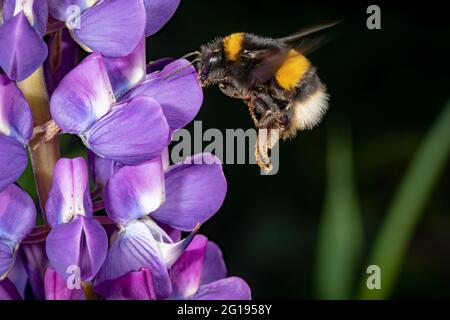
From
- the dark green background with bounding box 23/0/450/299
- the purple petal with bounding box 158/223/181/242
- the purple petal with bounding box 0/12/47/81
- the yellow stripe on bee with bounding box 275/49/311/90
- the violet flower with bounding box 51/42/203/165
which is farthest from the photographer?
the dark green background with bounding box 23/0/450/299

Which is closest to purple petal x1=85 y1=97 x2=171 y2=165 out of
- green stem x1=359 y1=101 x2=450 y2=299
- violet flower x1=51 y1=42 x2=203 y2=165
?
violet flower x1=51 y1=42 x2=203 y2=165

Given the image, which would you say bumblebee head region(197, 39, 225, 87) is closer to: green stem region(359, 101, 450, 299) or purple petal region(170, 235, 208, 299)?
purple petal region(170, 235, 208, 299)

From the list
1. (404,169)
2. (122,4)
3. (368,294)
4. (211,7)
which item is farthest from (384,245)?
(211,7)

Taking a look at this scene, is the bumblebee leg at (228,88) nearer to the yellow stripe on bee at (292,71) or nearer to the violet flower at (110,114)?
the yellow stripe on bee at (292,71)

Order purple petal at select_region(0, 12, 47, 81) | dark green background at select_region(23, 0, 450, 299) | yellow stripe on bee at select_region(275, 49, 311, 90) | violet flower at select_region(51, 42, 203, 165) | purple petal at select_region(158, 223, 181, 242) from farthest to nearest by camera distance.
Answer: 1. dark green background at select_region(23, 0, 450, 299)
2. yellow stripe on bee at select_region(275, 49, 311, 90)
3. purple petal at select_region(158, 223, 181, 242)
4. violet flower at select_region(51, 42, 203, 165)
5. purple petal at select_region(0, 12, 47, 81)

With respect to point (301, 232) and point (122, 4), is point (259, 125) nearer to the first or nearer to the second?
point (122, 4)

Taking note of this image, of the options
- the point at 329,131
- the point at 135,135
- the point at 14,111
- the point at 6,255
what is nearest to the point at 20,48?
the point at 14,111

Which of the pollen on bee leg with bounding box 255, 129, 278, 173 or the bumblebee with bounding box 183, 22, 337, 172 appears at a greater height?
the bumblebee with bounding box 183, 22, 337, 172

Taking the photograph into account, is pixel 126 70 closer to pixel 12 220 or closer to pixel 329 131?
pixel 12 220
